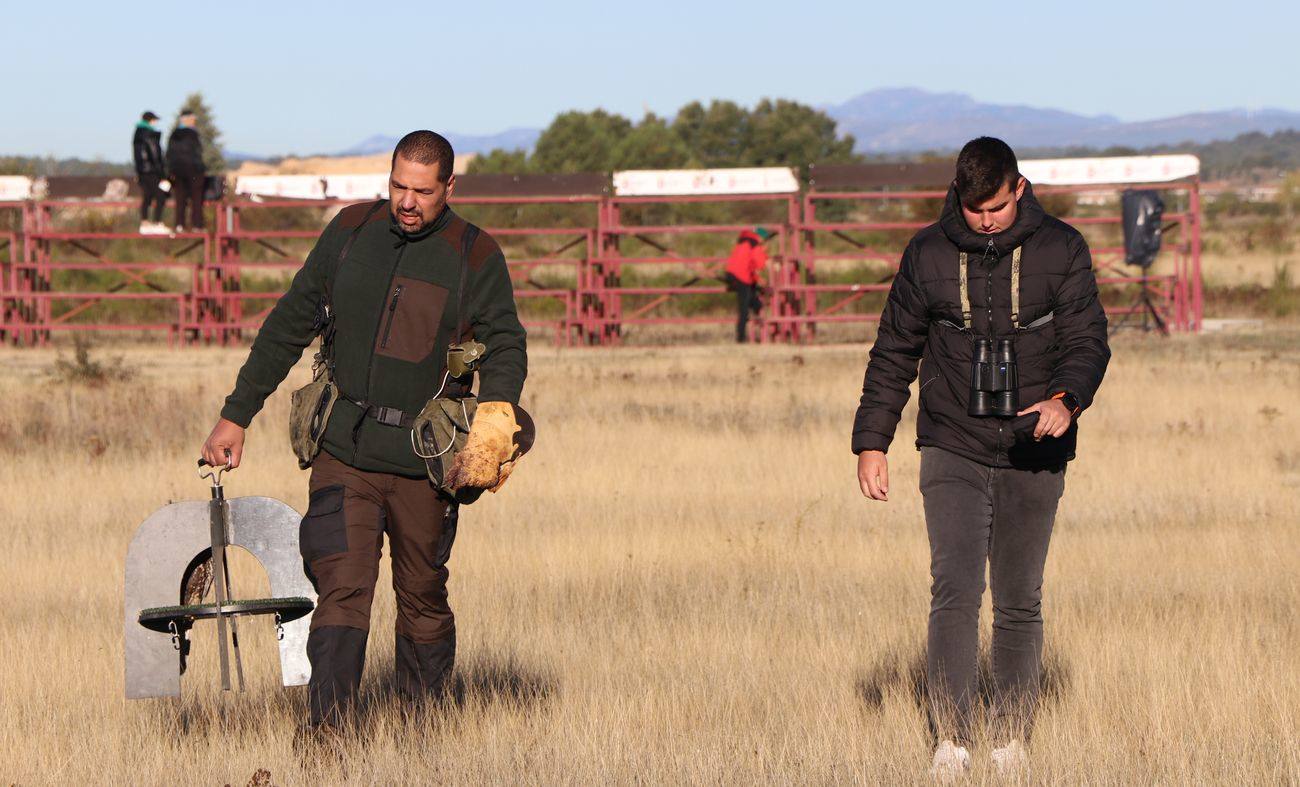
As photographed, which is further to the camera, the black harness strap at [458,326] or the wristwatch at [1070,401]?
the black harness strap at [458,326]

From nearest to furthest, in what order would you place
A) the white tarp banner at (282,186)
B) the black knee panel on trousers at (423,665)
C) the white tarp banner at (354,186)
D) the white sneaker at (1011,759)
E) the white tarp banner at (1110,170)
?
the white sneaker at (1011,759) < the black knee panel on trousers at (423,665) < the white tarp banner at (1110,170) < the white tarp banner at (354,186) < the white tarp banner at (282,186)

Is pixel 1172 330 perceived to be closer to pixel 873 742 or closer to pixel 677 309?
pixel 677 309

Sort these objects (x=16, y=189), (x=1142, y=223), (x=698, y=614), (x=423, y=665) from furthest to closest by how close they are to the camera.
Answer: (x=1142, y=223)
(x=16, y=189)
(x=698, y=614)
(x=423, y=665)

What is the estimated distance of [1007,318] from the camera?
534cm

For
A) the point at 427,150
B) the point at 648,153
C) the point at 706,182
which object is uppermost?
the point at 648,153

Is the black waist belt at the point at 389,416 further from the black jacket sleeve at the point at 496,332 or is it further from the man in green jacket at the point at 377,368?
the black jacket sleeve at the point at 496,332

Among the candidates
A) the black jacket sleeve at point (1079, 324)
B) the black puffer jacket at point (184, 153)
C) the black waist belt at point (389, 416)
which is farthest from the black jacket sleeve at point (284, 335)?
the black puffer jacket at point (184, 153)

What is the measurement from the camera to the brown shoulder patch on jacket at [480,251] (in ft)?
18.4

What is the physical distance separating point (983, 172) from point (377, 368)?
6.08 ft

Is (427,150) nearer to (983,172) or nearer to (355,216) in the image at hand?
(355,216)

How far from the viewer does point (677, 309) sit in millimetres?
35312

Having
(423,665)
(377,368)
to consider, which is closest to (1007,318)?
(377,368)

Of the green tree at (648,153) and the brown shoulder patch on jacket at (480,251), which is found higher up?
the green tree at (648,153)

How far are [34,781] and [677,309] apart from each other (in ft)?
98.7
